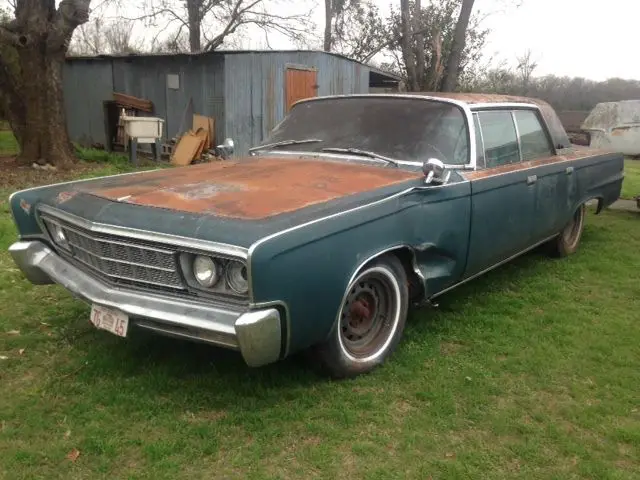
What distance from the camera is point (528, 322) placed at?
4.31m

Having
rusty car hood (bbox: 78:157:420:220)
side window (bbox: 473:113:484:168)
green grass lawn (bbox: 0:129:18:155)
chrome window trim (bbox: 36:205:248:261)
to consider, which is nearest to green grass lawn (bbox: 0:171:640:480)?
chrome window trim (bbox: 36:205:248:261)

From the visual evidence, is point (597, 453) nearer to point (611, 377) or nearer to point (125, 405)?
point (611, 377)

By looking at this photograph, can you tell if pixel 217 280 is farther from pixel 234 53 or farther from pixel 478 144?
pixel 234 53

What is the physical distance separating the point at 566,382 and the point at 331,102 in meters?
2.66

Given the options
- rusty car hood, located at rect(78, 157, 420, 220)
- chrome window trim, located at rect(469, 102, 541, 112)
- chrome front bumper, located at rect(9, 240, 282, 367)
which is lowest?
chrome front bumper, located at rect(9, 240, 282, 367)

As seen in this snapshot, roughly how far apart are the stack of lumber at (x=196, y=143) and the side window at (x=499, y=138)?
889 cm

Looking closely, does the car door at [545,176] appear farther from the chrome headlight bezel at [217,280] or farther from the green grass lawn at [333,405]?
the chrome headlight bezel at [217,280]

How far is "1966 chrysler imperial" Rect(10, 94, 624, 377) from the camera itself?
276cm

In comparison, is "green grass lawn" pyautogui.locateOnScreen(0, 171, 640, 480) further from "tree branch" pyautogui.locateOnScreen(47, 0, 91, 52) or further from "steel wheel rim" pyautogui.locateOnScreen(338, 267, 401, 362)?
"tree branch" pyautogui.locateOnScreen(47, 0, 91, 52)

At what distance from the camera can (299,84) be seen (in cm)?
1387

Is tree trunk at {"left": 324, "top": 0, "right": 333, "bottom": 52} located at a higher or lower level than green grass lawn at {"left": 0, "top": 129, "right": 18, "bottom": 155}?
higher

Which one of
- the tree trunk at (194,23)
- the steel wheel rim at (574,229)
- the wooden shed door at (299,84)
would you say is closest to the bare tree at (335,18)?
the tree trunk at (194,23)

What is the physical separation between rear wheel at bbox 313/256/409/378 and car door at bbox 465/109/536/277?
799mm

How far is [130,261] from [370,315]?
1.38 meters
